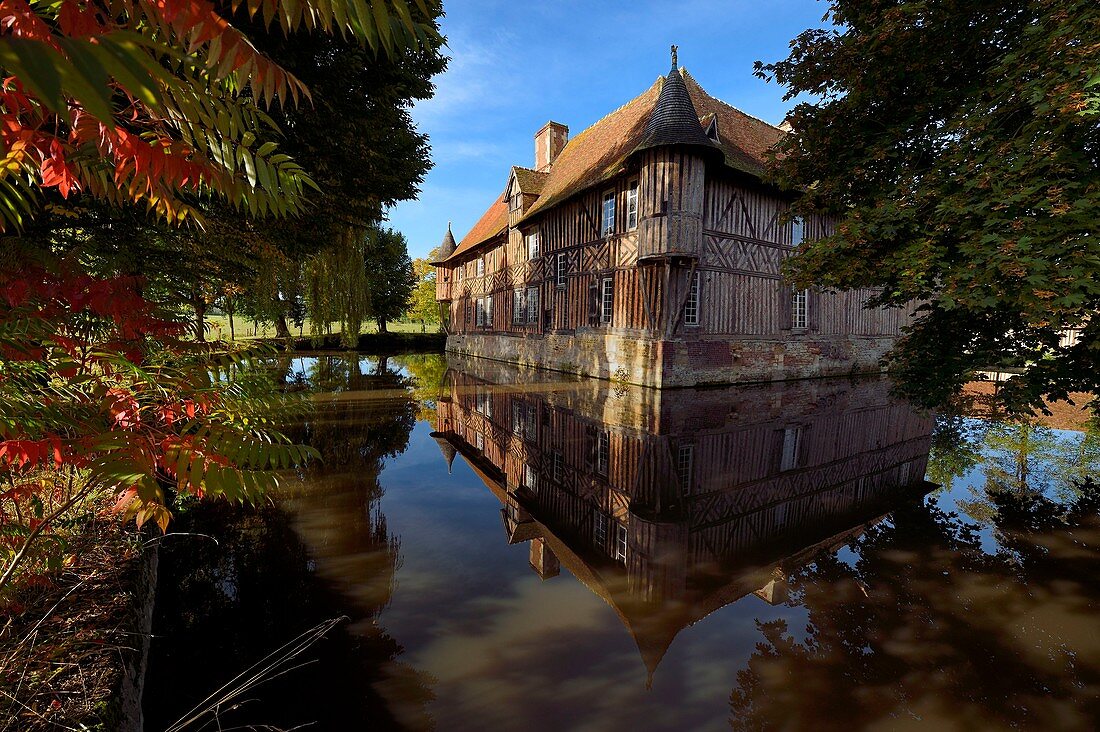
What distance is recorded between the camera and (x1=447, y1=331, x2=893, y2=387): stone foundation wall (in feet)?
47.6

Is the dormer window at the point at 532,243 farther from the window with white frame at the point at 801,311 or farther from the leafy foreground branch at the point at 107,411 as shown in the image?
the leafy foreground branch at the point at 107,411

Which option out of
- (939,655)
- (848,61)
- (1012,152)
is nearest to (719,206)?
(848,61)

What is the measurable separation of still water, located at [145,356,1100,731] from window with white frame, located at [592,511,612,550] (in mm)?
39

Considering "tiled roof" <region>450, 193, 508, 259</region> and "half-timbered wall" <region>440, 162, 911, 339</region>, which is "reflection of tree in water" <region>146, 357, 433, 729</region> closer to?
"half-timbered wall" <region>440, 162, 911, 339</region>

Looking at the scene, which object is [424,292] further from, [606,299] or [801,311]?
[801,311]

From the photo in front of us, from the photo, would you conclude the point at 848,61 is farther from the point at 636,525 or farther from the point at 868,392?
the point at 868,392

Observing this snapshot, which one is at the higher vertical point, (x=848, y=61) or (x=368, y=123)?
(x=848, y=61)

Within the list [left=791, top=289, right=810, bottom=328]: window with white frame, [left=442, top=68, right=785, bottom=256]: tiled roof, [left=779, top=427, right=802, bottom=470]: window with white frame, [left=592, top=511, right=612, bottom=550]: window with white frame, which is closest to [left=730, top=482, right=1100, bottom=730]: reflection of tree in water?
[left=592, top=511, right=612, bottom=550]: window with white frame

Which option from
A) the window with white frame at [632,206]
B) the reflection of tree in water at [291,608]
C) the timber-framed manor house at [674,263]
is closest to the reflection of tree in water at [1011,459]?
the timber-framed manor house at [674,263]

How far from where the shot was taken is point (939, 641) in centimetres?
306

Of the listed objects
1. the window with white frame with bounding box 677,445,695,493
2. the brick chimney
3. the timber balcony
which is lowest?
the window with white frame with bounding box 677,445,695,493

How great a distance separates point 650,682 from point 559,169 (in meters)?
22.7

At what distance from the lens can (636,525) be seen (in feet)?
16.1

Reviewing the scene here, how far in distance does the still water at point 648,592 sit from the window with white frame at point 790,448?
0.09 metres
